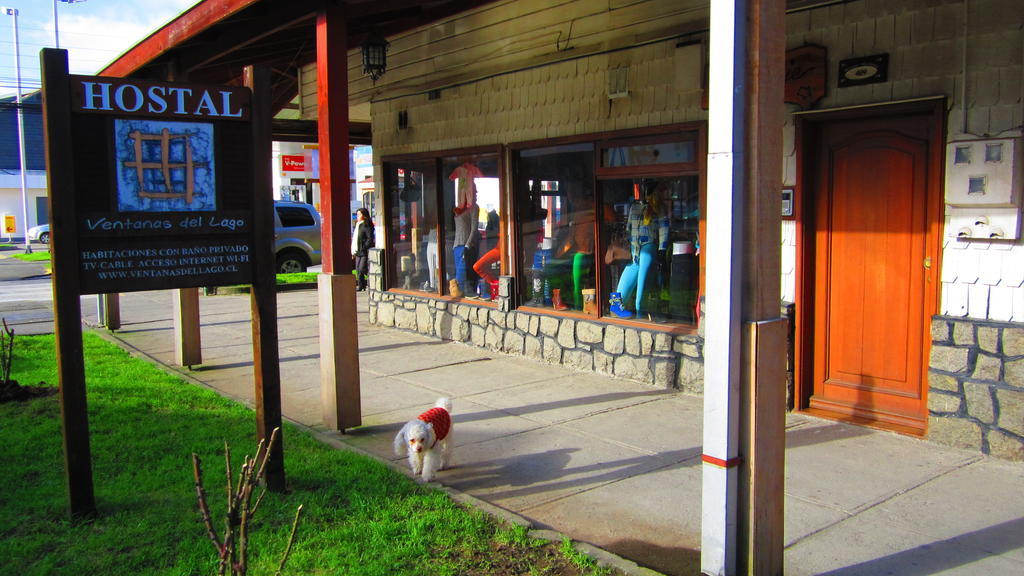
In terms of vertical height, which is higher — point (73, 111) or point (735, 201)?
point (73, 111)

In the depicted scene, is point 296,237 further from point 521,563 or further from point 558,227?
point 521,563

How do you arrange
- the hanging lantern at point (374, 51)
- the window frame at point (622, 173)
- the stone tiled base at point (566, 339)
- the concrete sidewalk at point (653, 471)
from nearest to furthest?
1. the concrete sidewalk at point (653, 471)
2. the window frame at point (622, 173)
3. the stone tiled base at point (566, 339)
4. the hanging lantern at point (374, 51)

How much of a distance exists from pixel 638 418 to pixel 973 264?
8.61 feet

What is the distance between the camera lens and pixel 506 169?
8.93 m

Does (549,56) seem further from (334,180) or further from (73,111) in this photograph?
(73,111)

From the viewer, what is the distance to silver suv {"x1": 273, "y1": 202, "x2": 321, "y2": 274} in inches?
746

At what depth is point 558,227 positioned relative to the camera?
8531 millimetres

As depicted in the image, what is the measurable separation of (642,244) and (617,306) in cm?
69

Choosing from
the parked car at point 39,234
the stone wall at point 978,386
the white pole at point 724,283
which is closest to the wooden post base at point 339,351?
the white pole at point 724,283

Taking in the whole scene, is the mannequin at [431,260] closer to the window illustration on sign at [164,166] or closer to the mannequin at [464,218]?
the mannequin at [464,218]

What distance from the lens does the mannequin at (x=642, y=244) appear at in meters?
7.42

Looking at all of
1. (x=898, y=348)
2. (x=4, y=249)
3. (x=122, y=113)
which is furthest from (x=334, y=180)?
(x=4, y=249)

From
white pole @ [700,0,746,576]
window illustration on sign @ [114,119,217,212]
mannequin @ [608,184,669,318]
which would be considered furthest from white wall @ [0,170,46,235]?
white pole @ [700,0,746,576]

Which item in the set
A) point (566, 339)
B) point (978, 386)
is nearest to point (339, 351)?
point (566, 339)
